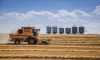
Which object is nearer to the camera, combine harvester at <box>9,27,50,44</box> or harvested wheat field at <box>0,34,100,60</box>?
harvested wheat field at <box>0,34,100,60</box>

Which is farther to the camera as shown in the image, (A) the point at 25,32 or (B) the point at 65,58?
(A) the point at 25,32

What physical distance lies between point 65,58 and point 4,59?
17.0 feet

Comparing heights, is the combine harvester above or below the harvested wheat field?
above

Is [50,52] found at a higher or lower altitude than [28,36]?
lower

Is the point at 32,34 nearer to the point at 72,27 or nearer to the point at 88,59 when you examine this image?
the point at 88,59

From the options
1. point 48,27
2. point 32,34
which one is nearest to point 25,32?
point 32,34

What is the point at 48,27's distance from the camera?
107062 mm

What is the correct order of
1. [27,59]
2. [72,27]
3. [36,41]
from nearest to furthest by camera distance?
[27,59], [36,41], [72,27]

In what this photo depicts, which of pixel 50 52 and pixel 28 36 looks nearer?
pixel 50 52

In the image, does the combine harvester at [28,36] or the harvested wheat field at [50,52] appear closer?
the harvested wheat field at [50,52]

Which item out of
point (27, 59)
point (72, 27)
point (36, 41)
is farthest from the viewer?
point (72, 27)

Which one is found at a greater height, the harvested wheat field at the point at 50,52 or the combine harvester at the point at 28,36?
the combine harvester at the point at 28,36

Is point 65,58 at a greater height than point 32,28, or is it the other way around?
point 32,28

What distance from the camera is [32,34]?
3650 cm
